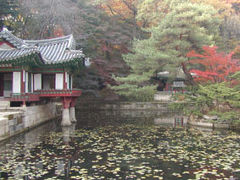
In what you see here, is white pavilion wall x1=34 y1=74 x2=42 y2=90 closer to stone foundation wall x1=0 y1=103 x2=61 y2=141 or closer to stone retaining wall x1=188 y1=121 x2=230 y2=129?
stone foundation wall x1=0 y1=103 x2=61 y2=141

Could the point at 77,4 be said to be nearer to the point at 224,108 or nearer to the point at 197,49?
the point at 197,49

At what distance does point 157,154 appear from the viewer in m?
10.2

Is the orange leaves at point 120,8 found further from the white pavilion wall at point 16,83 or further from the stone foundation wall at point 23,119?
the white pavilion wall at point 16,83

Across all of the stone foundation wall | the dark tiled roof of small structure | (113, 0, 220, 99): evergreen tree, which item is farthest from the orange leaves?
the stone foundation wall

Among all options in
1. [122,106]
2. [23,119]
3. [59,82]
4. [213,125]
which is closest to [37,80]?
[59,82]

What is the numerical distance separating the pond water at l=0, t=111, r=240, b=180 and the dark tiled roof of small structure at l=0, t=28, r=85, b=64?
16.8ft

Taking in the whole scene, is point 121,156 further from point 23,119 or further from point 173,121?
point 173,121

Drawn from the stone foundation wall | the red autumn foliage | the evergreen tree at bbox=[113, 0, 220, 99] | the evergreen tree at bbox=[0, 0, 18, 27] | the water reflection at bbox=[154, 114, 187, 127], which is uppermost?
the evergreen tree at bbox=[0, 0, 18, 27]

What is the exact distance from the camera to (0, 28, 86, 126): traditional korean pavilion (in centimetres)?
1570

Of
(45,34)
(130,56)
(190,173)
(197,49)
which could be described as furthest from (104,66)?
(190,173)

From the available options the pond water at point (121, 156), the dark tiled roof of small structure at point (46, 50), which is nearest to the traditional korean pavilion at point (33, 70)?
the dark tiled roof of small structure at point (46, 50)

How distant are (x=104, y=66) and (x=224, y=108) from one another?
58.9 feet

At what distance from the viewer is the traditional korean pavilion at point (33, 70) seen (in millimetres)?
15703

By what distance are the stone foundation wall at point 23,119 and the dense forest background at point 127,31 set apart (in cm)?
928
